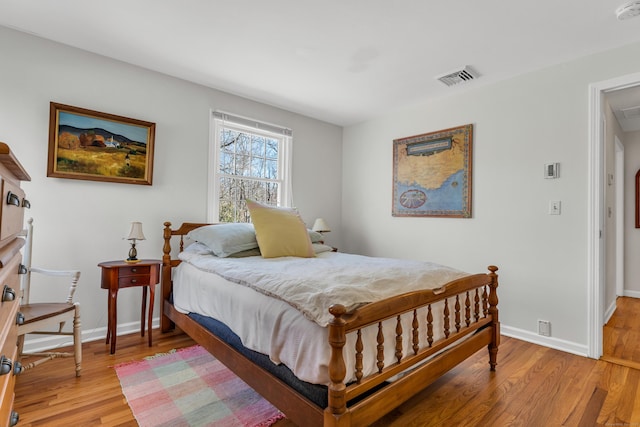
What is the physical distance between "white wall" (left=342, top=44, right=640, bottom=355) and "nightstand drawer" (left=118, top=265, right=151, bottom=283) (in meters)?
2.74

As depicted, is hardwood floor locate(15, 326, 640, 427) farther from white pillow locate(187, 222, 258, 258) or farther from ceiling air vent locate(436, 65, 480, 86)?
ceiling air vent locate(436, 65, 480, 86)

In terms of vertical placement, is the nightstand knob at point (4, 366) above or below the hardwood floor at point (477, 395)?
above

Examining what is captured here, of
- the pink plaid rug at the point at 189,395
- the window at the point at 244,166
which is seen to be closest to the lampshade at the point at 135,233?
the window at the point at 244,166

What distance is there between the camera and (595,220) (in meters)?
2.49

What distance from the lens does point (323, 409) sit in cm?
129

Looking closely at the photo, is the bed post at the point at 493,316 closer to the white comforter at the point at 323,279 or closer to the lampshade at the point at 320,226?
the white comforter at the point at 323,279

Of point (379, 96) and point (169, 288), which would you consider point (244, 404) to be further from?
point (379, 96)

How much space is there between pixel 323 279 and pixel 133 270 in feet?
5.44

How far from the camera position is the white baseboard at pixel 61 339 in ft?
7.91

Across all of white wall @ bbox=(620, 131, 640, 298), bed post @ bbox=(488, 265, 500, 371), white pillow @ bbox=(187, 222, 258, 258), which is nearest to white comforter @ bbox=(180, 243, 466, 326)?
white pillow @ bbox=(187, 222, 258, 258)

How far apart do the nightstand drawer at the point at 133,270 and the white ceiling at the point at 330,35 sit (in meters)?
1.76

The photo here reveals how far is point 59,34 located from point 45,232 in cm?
151

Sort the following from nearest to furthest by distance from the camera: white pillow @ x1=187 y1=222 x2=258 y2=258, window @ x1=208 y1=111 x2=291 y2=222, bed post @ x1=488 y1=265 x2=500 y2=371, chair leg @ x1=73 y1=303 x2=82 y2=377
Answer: chair leg @ x1=73 y1=303 x2=82 y2=377 → bed post @ x1=488 y1=265 x2=500 y2=371 → white pillow @ x1=187 y1=222 x2=258 y2=258 → window @ x1=208 y1=111 x2=291 y2=222

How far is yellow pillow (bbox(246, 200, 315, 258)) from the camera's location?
2.68 metres
